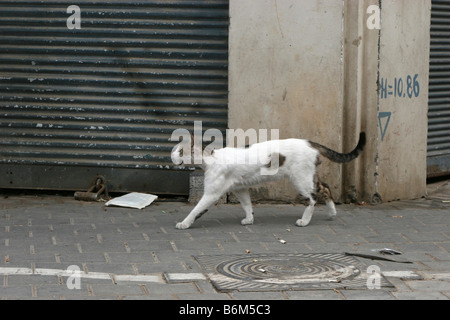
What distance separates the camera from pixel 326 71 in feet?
29.3

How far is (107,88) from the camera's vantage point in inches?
366

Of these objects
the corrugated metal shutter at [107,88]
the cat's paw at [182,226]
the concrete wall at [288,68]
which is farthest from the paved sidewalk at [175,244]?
the concrete wall at [288,68]

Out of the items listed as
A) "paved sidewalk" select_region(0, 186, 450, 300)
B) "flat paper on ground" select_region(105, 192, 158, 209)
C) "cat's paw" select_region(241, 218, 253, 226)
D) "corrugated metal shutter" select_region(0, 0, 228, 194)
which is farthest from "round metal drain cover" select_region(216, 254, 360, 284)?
"corrugated metal shutter" select_region(0, 0, 228, 194)

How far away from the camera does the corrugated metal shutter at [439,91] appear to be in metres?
10.4

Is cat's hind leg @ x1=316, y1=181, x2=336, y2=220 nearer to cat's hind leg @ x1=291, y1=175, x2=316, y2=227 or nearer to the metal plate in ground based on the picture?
cat's hind leg @ x1=291, y1=175, x2=316, y2=227

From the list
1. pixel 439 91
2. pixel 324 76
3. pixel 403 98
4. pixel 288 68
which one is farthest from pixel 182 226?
pixel 439 91

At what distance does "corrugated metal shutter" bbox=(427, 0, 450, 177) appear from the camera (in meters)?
10.4

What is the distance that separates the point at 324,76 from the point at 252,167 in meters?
1.82

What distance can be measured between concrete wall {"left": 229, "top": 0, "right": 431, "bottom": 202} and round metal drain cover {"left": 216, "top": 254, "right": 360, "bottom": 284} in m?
2.59

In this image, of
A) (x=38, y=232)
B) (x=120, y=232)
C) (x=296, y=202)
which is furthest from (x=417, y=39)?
(x=38, y=232)

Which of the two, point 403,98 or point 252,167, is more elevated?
point 403,98

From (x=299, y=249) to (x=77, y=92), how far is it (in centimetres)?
371

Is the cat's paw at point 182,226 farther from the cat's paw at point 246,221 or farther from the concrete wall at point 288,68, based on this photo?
the concrete wall at point 288,68

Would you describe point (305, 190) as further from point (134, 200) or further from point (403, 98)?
point (403, 98)
